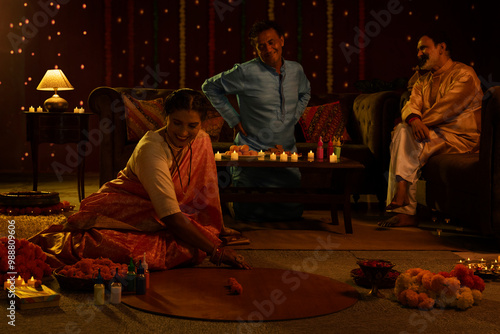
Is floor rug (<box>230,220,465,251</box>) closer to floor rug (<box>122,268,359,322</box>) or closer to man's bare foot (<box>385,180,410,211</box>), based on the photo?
man's bare foot (<box>385,180,410,211</box>)

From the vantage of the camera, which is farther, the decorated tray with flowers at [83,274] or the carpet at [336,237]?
the carpet at [336,237]

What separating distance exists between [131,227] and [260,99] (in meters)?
1.94

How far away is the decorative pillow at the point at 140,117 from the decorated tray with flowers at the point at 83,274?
2.71 metres

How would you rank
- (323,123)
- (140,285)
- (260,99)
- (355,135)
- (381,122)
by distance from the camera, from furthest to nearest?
(355,135) < (323,123) < (381,122) < (260,99) < (140,285)

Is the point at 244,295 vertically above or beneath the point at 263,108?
beneath

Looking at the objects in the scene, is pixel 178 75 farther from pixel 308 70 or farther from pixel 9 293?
pixel 9 293

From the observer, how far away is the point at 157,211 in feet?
9.91

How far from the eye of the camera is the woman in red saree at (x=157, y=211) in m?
3.05

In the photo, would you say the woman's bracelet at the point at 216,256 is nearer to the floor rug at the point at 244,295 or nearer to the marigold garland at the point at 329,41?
the floor rug at the point at 244,295

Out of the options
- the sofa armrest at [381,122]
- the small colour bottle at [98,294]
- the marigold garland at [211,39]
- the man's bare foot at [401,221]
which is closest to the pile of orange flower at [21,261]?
Answer: the small colour bottle at [98,294]

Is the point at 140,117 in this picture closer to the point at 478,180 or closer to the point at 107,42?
the point at 478,180

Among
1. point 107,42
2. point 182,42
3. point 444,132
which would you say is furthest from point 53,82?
point 444,132

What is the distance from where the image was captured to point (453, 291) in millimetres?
2646

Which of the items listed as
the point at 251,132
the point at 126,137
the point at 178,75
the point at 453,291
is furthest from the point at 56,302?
the point at 178,75
